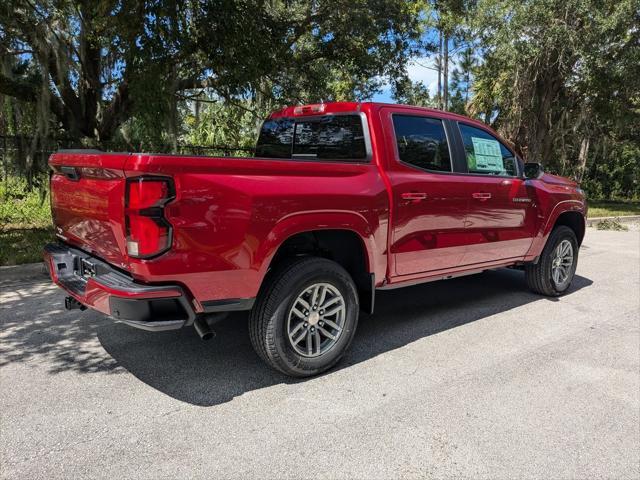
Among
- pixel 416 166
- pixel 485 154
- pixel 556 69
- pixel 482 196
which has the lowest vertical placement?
pixel 482 196

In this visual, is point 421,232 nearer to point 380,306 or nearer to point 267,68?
point 380,306

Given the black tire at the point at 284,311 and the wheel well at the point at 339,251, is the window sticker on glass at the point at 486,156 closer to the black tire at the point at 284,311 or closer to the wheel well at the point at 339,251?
the wheel well at the point at 339,251

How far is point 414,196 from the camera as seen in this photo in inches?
159

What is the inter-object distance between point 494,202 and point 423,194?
1.15 metres

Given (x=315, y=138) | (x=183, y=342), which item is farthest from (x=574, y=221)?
(x=183, y=342)

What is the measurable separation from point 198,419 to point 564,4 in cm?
1497

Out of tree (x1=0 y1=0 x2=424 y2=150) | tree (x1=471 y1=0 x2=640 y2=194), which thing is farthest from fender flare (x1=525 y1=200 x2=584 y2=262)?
tree (x1=471 y1=0 x2=640 y2=194)

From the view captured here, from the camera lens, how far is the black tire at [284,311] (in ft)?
10.8

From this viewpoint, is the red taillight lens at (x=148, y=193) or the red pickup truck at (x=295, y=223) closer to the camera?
the red taillight lens at (x=148, y=193)

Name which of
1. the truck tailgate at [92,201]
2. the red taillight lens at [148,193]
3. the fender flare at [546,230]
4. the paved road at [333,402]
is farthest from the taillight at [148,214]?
the fender flare at [546,230]

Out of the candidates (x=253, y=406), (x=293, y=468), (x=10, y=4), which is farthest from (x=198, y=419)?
(x=10, y=4)

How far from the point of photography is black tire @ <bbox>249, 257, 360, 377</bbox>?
330 centimetres

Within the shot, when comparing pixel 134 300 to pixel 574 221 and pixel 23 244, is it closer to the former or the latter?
pixel 574 221

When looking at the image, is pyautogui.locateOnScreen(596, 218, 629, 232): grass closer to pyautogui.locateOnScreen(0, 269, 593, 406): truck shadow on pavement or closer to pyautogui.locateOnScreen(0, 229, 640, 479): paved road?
pyautogui.locateOnScreen(0, 269, 593, 406): truck shadow on pavement
